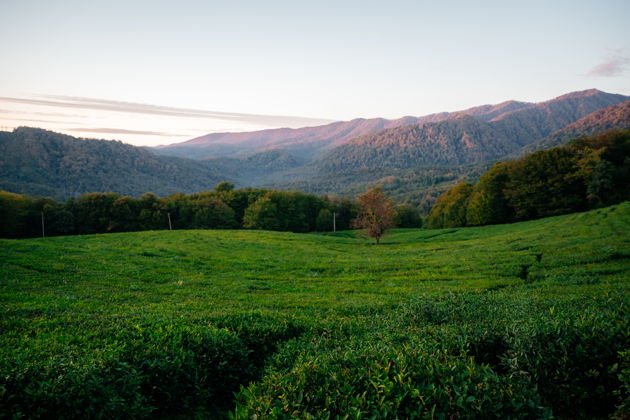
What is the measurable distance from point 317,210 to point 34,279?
321ft

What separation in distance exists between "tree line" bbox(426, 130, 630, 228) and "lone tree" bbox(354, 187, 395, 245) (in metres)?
33.3

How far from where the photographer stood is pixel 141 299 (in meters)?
13.1

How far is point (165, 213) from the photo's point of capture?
9025cm

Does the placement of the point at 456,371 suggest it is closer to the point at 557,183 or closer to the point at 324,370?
the point at 324,370

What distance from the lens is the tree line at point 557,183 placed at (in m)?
62.1

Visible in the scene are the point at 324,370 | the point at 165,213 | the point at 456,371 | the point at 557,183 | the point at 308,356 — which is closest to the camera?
the point at 456,371

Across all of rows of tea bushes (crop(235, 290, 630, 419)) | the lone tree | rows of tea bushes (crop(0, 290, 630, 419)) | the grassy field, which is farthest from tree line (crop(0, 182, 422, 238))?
rows of tea bushes (crop(0, 290, 630, 419))

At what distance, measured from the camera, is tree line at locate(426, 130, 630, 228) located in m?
62.1

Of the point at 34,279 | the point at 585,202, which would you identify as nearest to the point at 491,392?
the point at 34,279

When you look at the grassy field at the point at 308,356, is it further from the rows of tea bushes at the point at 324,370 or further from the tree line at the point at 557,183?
the tree line at the point at 557,183

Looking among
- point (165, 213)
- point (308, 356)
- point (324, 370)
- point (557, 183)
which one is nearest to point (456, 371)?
point (324, 370)

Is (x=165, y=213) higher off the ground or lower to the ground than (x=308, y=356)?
lower

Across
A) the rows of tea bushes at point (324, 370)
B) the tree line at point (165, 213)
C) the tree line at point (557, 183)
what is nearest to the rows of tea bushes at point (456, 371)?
the rows of tea bushes at point (324, 370)

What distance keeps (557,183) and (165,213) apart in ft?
302
